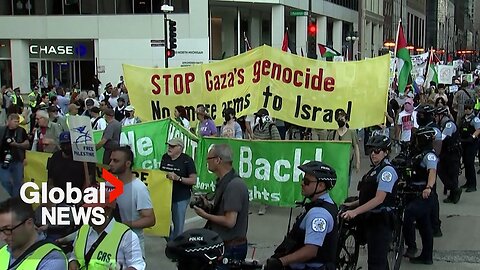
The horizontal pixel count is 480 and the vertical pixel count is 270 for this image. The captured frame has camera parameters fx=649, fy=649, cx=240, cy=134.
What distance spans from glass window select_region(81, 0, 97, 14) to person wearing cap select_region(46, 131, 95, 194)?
3635 centimetres

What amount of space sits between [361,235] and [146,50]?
35.3 meters

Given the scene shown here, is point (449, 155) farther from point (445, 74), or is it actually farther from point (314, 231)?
point (445, 74)

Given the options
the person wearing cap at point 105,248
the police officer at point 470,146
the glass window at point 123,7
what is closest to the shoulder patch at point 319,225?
the person wearing cap at point 105,248

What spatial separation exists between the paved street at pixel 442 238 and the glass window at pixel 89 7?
108 feet

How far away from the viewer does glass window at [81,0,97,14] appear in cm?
4147

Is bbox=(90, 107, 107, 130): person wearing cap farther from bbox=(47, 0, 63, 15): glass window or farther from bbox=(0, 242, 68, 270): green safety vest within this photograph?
bbox=(47, 0, 63, 15): glass window

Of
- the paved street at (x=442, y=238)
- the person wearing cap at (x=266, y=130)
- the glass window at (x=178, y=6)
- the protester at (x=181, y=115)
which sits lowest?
the paved street at (x=442, y=238)

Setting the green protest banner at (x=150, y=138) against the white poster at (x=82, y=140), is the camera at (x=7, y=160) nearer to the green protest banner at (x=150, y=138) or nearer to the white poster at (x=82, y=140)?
the green protest banner at (x=150, y=138)

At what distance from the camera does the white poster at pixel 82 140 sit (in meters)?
6.78

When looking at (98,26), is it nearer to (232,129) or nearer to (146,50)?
(146,50)

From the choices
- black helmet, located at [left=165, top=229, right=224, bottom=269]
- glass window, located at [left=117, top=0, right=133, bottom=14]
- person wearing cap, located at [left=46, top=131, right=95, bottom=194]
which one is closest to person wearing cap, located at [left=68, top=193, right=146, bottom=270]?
black helmet, located at [left=165, top=229, right=224, bottom=269]

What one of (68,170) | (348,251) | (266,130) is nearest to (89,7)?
(266,130)

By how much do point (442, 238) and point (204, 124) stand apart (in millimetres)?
4468

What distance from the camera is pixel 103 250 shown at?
3832mm
